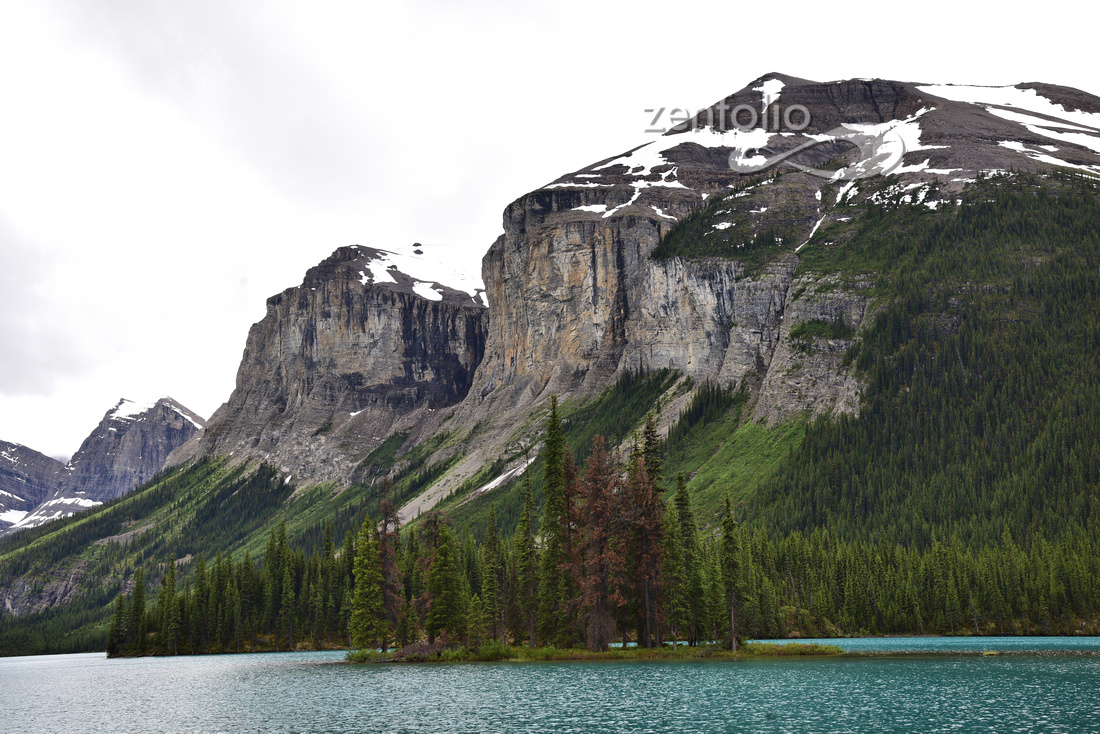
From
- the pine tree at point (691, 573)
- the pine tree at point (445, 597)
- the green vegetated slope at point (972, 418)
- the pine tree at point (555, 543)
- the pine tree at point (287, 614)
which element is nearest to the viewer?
the pine tree at point (555, 543)

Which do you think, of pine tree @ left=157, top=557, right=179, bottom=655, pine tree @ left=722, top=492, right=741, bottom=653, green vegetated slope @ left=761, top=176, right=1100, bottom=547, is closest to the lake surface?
pine tree @ left=722, top=492, right=741, bottom=653

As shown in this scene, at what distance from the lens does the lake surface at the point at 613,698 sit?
39.2m

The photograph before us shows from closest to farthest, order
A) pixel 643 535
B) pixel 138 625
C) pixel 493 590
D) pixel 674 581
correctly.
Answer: pixel 643 535, pixel 674 581, pixel 493 590, pixel 138 625

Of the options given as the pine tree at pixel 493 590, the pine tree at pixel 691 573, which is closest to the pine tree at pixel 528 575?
the pine tree at pixel 493 590

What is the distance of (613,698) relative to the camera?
47.2 metres

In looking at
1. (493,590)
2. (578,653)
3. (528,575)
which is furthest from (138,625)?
(578,653)

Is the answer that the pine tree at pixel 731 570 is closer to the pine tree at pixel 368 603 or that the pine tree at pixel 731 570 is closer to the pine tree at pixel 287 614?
the pine tree at pixel 368 603

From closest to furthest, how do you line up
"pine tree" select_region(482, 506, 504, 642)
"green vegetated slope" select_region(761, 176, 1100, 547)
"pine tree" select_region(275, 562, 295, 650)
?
"pine tree" select_region(482, 506, 504, 642) < "pine tree" select_region(275, 562, 295, 650) < "green vegetated slope" select_region(761, 176, 1100, 547)

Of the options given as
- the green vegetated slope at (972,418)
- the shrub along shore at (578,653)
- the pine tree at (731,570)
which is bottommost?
the shrub along shore at (578,653)

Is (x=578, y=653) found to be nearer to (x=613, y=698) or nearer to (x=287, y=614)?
(x=613, y=698)

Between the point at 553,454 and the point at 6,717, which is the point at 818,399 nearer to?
the point at 553,454

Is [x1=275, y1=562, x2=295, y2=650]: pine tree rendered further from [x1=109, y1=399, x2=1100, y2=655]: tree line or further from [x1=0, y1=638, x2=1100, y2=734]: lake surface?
[x1=0, y1=638, x2=1100, y2=734]: lake surface

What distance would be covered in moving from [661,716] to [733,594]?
36049 millimetres

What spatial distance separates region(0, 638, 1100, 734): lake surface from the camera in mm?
39156
